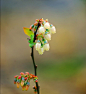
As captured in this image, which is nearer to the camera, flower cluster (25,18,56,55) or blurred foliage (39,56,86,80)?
flower cluster (25,18,56,55)

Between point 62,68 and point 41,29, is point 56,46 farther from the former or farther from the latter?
point 41,29

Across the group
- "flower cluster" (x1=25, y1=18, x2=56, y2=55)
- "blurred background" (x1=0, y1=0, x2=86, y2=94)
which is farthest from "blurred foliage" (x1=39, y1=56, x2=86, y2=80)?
"flower cluster" (x1=25, y1=18, x2=56, y2=55)

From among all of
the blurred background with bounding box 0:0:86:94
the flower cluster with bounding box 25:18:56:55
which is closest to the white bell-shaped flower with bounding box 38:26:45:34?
the flower cluster with bounding box 25:18:56:55

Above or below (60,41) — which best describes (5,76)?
below

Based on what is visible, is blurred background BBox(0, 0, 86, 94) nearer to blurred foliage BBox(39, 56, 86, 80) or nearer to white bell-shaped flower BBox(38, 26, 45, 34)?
blurred foliage BBox(39, 56, 86, 80)

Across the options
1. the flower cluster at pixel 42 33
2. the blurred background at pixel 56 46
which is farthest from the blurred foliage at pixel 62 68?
the flower cluster at pixel 42 33

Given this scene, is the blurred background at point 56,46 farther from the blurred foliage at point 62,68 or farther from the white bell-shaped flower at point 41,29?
the white bell-shaped flower at point 41,29

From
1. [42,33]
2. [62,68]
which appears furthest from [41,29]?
[62,68]

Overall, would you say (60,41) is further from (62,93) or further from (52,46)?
(62,93)

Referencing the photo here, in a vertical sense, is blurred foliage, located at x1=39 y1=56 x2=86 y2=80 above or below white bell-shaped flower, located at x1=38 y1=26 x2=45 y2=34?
above

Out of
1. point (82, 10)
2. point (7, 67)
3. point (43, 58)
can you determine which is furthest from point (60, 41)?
point (7, 67)

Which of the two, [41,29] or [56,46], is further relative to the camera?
[56,46]
